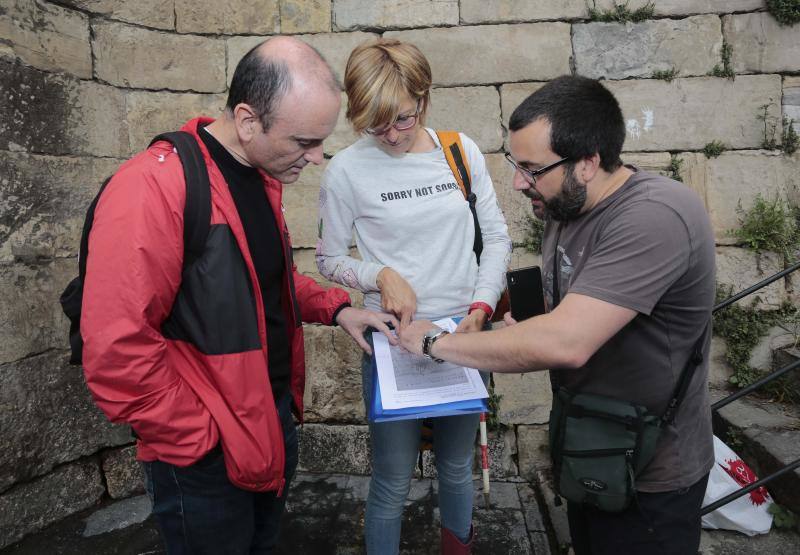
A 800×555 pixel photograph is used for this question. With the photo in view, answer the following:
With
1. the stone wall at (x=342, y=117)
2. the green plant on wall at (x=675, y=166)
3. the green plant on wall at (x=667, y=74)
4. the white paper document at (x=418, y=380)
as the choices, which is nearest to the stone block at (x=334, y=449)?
the stone wall at (x=342, y=117)

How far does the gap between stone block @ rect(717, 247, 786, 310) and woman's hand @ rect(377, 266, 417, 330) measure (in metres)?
2.60

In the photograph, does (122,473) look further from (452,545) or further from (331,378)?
(452,545)

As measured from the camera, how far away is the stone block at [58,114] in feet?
9.56

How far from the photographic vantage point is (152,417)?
142 cm

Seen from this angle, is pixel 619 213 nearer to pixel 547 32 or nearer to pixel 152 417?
pixel 152 417

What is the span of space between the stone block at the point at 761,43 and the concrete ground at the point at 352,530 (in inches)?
110

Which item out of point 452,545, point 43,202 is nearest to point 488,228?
point 452,545

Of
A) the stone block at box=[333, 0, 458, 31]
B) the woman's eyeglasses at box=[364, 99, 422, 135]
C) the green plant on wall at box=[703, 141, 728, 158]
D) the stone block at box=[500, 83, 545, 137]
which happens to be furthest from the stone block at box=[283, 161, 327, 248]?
the green plant on wall at box=[703, 141, 728, 158]

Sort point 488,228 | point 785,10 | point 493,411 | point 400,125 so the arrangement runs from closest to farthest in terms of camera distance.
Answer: point 400,125, point 488,228, point 785,10, point 493,411

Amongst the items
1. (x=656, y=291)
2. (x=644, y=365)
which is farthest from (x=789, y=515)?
(x=656, y=291)

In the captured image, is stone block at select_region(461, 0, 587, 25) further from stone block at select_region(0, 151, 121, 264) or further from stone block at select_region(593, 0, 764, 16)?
stone block at select_region(0, 151, 121, 264)

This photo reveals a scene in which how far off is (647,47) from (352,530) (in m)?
3.53

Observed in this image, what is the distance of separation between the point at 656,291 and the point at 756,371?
283 cm

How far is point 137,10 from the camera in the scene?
353 centimetres
